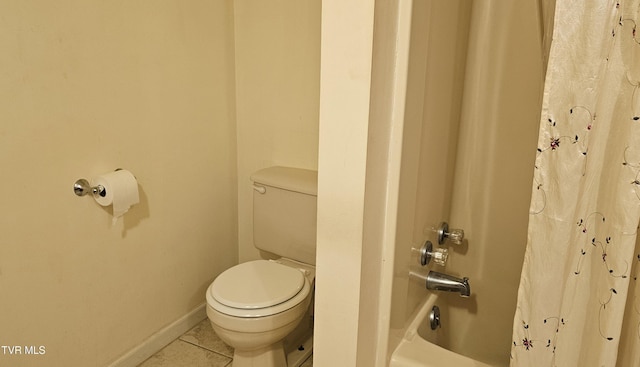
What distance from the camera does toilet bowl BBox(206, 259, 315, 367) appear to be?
1564 millimetres

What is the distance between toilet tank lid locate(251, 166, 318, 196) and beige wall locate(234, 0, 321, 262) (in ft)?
0.21

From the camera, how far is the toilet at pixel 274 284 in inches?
62.2

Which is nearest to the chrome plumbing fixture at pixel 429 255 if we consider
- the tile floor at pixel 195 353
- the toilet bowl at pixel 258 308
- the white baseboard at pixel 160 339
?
the toilet bowl at pixel 258 308

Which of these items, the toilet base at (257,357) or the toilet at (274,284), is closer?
the toilet at (274,284)

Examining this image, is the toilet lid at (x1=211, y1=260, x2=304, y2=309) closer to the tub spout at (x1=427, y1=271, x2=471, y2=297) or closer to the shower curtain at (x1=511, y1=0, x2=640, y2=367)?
the tub spout at (x1=427, y1=271, x2=471, y2=297)

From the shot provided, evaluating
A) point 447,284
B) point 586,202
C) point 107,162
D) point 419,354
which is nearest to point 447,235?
point 447,284

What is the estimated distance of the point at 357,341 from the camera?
0.81 meters

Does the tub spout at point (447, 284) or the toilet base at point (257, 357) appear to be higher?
the tub spout at point (447, 284)

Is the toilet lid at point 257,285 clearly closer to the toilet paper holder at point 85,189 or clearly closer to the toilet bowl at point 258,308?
the toilet bowl at point 258,308

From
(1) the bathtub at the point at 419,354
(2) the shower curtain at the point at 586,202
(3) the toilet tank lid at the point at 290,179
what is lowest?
(1) the bathtub at the point at 419,354

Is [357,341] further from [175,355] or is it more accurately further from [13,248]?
[175,355]

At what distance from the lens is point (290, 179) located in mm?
1935

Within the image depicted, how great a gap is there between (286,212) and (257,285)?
374 millimetres

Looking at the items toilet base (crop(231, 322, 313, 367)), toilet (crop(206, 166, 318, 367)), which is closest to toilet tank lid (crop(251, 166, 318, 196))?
toilet (crop(206, 166, 318, 367))
